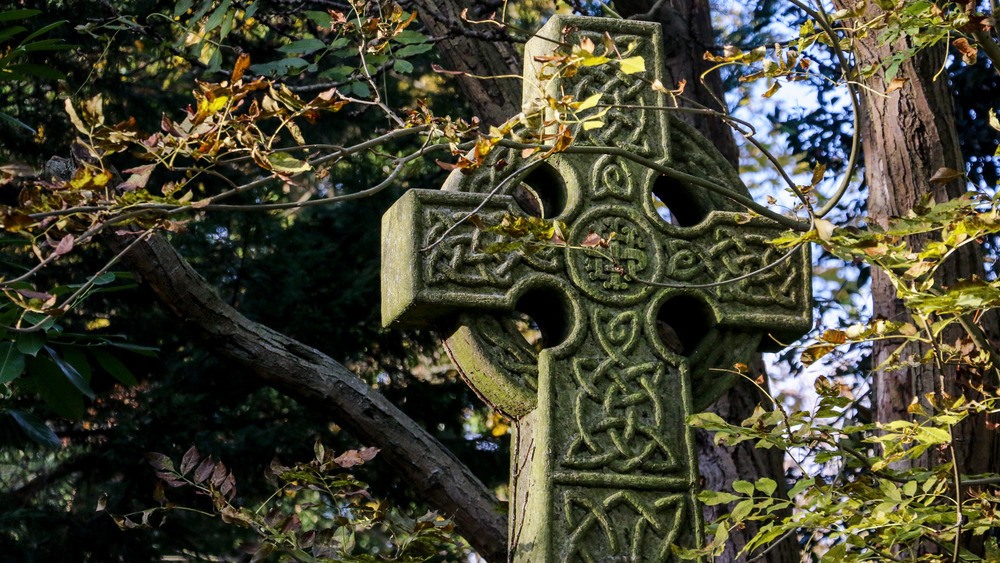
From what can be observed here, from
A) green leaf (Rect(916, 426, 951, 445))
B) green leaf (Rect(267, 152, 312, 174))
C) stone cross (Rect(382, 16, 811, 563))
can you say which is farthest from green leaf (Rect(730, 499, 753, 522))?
green leaf (Rect(267, 152, 312, 174))

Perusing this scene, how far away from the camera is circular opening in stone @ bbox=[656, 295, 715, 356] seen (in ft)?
9.10

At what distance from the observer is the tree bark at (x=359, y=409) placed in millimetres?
3896

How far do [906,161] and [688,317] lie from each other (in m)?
1.29

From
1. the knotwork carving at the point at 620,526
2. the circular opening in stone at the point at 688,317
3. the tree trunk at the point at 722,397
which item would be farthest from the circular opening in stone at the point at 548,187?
the tree trunk at the point at 722,397

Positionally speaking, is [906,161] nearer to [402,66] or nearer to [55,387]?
[402,66]

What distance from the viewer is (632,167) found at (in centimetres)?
286

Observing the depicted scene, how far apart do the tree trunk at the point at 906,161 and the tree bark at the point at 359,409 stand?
1.51m

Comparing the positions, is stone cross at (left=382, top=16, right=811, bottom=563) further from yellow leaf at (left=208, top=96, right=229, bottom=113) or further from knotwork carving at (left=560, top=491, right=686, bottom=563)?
yellow leaf at (left=208, top=96, right=229, bottom=113)

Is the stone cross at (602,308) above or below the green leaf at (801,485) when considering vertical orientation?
above

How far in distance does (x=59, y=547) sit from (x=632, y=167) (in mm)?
4276

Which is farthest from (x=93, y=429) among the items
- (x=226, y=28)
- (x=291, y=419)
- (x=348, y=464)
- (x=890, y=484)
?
(x=890, y=484)

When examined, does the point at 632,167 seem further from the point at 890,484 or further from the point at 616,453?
the point at 890,484

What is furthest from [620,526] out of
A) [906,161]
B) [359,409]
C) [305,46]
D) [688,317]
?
[305,46]

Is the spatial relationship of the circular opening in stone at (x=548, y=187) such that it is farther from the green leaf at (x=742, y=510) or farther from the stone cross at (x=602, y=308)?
the green leaf at (x=742, y=510)
